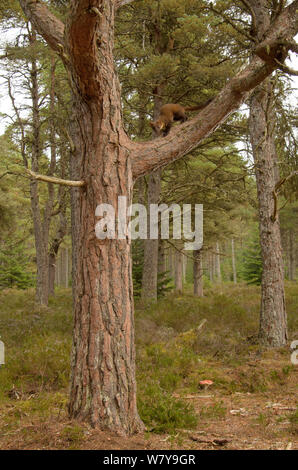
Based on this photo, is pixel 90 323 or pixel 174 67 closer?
pixel 90 323

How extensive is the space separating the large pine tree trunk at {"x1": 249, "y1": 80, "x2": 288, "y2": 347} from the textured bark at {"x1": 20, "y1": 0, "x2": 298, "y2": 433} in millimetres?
5044

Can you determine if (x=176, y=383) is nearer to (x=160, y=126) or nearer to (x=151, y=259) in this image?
(x=160, y=126)

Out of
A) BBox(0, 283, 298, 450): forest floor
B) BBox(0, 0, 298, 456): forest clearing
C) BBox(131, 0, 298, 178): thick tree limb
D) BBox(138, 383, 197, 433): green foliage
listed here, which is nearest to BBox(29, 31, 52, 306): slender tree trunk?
BBox(0, 0, 298, 456): forest clearing

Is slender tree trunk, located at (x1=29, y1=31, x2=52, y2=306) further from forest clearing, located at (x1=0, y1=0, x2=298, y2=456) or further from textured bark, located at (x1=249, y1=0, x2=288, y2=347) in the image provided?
textured bark, located at (x1=249, y1=0, x2=288, y2=347)

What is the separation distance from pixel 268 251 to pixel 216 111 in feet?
17.2

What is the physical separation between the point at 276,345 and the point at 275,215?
9.74 ft

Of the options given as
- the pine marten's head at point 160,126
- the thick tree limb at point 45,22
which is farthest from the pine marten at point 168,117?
the thick tree limb at point 45,22

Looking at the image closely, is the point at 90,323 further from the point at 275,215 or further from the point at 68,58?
the point at 275,215

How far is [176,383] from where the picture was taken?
6.65 metres

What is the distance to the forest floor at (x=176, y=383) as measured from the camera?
12.8 ft

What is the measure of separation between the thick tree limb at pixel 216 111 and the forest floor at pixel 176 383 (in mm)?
2884

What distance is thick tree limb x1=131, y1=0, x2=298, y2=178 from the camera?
419 centimetres

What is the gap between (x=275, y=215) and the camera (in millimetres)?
8695

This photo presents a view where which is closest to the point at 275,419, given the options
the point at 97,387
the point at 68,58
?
the point at 97,387
